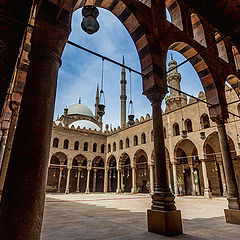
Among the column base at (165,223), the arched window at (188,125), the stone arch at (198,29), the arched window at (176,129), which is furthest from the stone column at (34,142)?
the arched window at (176,129)

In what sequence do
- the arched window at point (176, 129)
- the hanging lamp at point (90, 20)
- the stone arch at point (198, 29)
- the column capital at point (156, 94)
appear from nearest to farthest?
the hanging lamp at point (90, 20) → the column capital at point (156, 94) → the stone arch at point (198, 29) → the arched window at point (176, 129)

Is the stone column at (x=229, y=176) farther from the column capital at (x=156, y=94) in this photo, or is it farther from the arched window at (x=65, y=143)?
the arched window at (x=65, y=143)

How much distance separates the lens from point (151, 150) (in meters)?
18.8

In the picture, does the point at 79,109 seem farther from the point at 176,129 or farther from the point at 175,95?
the point at 176,129

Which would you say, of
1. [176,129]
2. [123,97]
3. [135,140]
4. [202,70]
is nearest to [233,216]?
[202,70]

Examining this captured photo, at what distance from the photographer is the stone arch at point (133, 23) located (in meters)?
4.78

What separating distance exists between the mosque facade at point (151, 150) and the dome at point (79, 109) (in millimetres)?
2518

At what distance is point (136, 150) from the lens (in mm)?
20562

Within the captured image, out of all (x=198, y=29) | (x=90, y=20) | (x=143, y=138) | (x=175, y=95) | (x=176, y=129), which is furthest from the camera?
(x=175, y=95)

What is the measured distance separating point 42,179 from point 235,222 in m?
4.98

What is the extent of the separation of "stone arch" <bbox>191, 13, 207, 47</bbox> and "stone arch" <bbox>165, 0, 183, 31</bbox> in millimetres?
1031

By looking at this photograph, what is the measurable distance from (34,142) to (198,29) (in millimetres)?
7183

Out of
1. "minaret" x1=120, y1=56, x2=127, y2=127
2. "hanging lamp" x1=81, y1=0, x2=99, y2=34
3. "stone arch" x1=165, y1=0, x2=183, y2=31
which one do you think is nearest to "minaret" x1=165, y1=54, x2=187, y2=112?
"minaret" x1=120, y1=56, x2=127, y2=127

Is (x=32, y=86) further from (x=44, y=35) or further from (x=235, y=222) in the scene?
(x=235, y=222)
